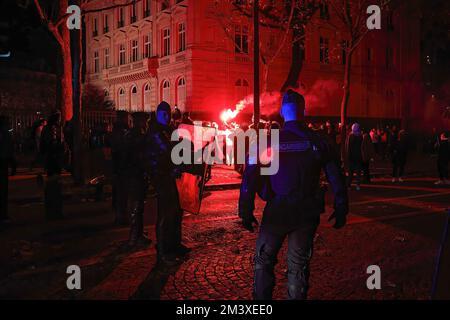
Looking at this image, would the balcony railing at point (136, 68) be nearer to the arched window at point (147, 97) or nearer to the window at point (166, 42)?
the window at point (166, 42)

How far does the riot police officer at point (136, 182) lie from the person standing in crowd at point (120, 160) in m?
0.14

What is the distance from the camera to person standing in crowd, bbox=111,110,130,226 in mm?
6902

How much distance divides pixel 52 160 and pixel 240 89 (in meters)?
27.9

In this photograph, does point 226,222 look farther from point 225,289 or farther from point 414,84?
point 414,84

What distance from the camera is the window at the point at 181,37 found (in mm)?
34500

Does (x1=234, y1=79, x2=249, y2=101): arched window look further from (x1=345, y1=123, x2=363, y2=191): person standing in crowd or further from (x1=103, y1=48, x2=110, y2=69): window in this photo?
(x1=345, y1=123, x2=363, y2=191): person standing in crowd

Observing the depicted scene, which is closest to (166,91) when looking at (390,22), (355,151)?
(390,22)

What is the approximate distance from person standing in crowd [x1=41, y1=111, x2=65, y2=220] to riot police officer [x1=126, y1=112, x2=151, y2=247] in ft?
8.17

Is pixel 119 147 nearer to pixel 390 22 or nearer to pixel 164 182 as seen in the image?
pixel 164 182

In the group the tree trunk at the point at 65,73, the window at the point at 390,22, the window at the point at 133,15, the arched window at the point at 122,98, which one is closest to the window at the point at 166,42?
the window at the point at 133,15

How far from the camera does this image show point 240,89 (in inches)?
1400

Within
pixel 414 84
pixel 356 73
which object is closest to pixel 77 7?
pixel 356 73

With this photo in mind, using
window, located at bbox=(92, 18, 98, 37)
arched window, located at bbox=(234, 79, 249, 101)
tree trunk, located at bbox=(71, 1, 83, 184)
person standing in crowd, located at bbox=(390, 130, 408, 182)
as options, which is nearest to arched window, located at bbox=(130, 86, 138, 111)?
window, located at bbox=(92, 18, 98, 37)

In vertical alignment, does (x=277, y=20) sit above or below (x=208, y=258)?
above
